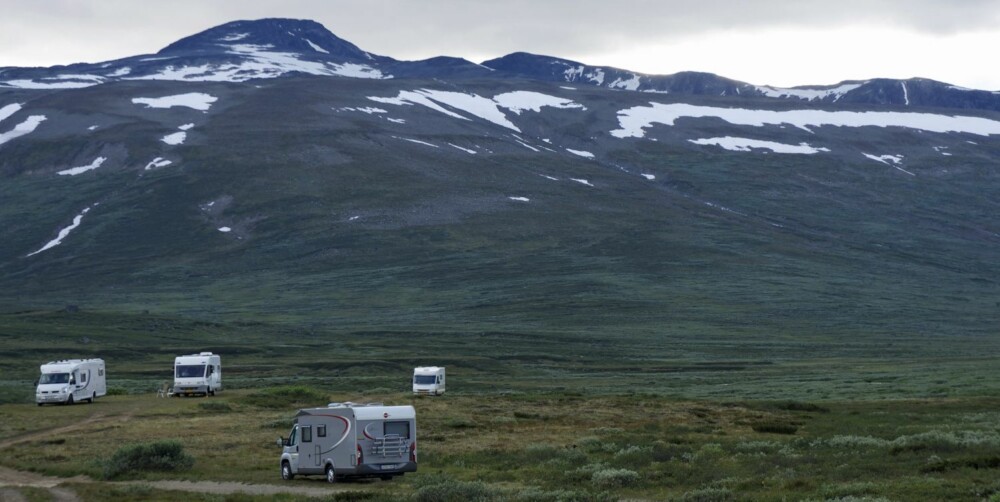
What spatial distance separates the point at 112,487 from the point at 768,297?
13316cm

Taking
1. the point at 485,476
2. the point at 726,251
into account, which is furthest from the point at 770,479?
the point at 726,251

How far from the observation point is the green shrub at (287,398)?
66.1 metres

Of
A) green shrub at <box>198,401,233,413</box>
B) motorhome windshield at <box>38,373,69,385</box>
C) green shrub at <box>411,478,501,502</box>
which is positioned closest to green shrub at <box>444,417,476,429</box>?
green shrub at <box>198,401,233,413</box>

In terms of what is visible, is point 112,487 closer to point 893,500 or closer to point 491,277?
point 893,500

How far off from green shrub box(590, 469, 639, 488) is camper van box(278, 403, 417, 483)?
20.3ft

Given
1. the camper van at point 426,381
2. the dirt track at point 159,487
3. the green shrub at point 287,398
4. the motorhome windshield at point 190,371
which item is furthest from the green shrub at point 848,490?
the motorhome windshield at point 190,371

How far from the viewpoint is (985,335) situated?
135 metres

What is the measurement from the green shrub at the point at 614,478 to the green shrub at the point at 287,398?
3384 centimetres

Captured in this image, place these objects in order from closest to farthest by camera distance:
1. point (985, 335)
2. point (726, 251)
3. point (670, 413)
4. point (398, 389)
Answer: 1. point (670, 413)
2. point (398, 389)
3. point (985, 335)
4. point (726, 251)

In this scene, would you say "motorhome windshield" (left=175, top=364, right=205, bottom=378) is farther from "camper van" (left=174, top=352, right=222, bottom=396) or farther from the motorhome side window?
the motorhome side window

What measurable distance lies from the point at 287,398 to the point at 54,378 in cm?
1259

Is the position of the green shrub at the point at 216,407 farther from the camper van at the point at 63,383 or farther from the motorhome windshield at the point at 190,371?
the camper van at the point at 63,383

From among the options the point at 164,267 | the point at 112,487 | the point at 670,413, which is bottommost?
the point at 164,267

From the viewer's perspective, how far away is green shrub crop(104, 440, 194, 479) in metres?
38.9
